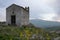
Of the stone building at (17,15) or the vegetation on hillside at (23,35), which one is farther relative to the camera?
the stone building at (17,15)

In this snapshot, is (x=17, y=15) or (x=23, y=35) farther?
(x=17, y=15)

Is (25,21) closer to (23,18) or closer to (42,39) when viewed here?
(23,18)

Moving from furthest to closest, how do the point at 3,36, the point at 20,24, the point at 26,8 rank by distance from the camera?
the point at 26,8 < the point at 20,24 < the point at 3,36

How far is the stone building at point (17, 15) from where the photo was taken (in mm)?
23812

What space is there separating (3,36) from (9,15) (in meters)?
12.0

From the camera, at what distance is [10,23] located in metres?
24.8

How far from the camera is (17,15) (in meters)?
24.1

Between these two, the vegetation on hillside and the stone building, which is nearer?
the vegetation on hillside

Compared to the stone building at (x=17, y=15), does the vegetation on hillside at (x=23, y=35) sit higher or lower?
lower

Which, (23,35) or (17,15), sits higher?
(17,15)

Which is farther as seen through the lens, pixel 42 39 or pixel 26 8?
pixel 26 8

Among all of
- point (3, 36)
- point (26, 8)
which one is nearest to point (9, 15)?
point (26, 8)

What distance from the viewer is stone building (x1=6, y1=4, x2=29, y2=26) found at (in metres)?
23.8

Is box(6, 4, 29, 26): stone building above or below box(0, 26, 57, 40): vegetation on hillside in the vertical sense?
above
